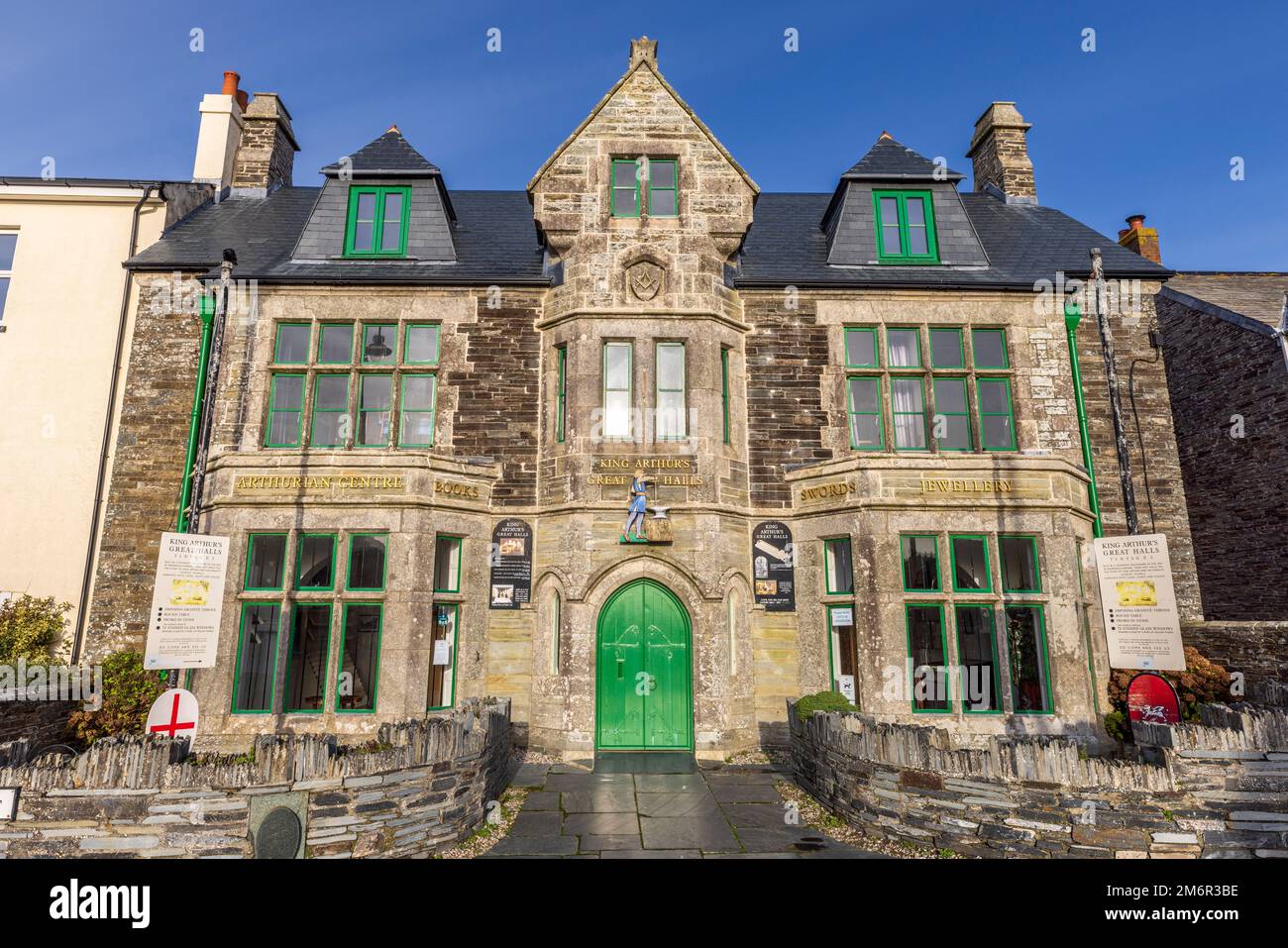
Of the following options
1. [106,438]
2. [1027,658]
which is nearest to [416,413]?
[106,438]

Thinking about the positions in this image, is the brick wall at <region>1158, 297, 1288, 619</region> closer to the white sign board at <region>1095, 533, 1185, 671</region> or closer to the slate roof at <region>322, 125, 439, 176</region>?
the white sign board at <region>1095, 533, 1185, 671</region>

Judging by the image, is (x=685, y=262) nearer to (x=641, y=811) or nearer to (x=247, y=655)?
(x=641, y=811)

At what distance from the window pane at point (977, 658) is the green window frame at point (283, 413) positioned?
42.1 ft

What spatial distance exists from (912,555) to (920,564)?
208mm

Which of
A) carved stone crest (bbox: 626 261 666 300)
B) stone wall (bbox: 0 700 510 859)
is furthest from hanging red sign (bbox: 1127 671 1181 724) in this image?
carved stone crest (bbox: 626 261 666 300)

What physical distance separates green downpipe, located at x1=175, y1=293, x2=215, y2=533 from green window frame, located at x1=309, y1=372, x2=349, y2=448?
7.19ft

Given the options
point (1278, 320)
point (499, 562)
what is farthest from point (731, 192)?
point (1278, 320)

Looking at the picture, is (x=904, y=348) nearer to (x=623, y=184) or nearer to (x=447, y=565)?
(x=623, y=184)

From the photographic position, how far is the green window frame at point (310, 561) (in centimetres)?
1184

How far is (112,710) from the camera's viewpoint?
11695mm

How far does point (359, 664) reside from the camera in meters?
11.7

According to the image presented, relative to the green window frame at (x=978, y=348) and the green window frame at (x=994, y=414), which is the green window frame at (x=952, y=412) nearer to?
the green window frame at (x=994, y=414)

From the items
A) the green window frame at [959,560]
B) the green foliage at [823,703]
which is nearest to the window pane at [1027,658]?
the green window frame at [959,560]

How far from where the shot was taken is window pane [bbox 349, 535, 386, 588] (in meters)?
11.9
